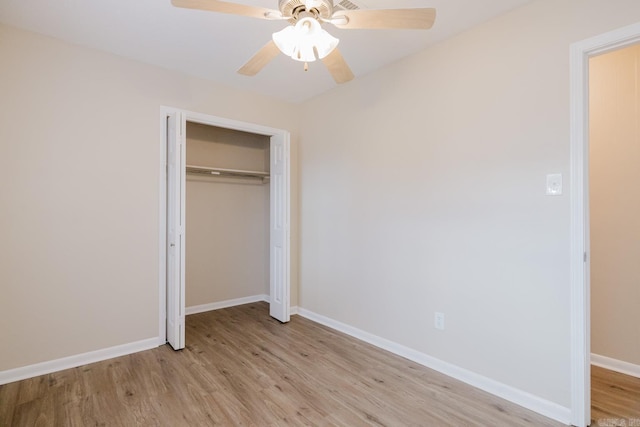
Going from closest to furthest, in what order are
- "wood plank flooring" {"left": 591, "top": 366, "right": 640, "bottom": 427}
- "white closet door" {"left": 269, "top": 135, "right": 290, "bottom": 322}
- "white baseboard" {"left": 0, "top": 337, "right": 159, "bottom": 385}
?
"wood plank flooring" {"left": 591, "top": 366, "right": 640, "bottom": 427}, "white baseboard" {"left": 0, "top": 337, "right": 159, "bottom": 385}, "white closet door" {"left": 269, "top": 135, "right": 290, "bottom": 322}

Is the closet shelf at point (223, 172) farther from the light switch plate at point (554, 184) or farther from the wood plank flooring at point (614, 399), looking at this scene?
the wood plank flooring at point (614, 399)

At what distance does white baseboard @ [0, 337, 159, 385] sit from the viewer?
2312 millimetres

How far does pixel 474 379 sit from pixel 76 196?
3388 millimetres

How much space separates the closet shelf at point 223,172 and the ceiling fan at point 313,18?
2.38 metres

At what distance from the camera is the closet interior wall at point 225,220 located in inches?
155

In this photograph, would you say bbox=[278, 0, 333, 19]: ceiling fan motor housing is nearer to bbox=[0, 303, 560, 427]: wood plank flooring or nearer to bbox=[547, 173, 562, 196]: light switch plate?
bbox=[547, 173, 562, 196]: light switch plate

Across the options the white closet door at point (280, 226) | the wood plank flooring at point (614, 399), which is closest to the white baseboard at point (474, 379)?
the wood plank flooring at point (614, 399)

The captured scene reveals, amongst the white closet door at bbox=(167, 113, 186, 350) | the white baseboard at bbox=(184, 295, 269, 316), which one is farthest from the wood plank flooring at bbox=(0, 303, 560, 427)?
the white baseboard at bbox=(184, 295, 269, 316)

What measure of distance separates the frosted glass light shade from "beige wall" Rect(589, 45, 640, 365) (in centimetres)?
247

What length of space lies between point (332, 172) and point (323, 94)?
0.91 meters

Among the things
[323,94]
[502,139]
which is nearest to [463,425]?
[502,139]

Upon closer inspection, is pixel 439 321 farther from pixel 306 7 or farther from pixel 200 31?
pixel 200 31

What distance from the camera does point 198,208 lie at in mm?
3967

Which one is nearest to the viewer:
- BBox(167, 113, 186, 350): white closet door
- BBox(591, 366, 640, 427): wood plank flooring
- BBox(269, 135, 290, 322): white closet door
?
BBox(591, 366, 640, 427): wood plank flooring
